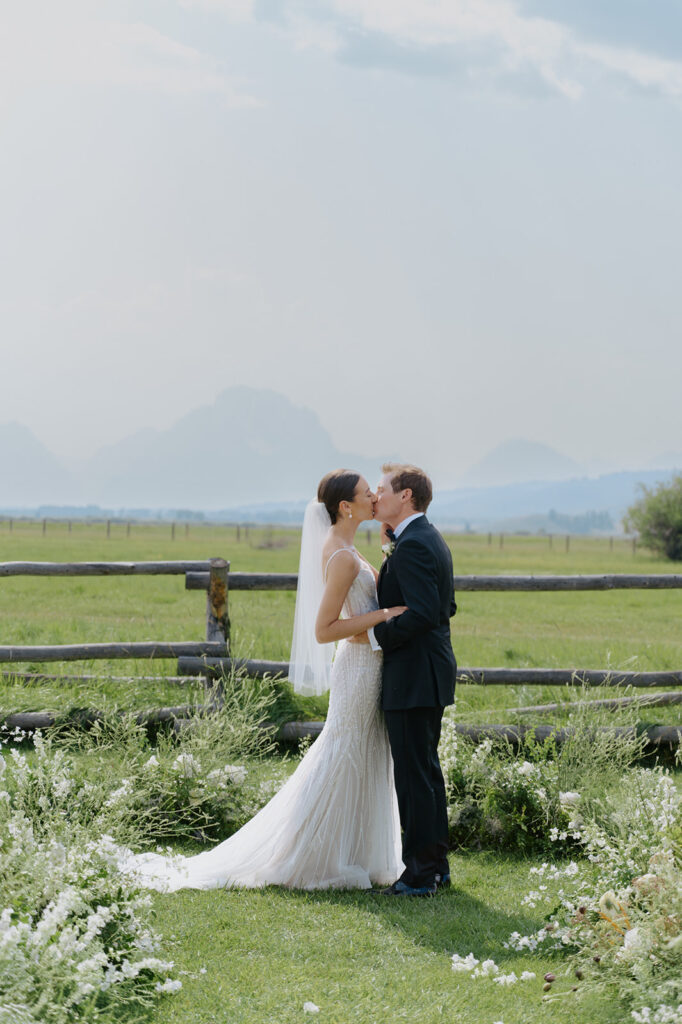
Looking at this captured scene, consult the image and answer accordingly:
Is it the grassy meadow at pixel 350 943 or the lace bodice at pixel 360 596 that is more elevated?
the lace bodice at pixel 360 596

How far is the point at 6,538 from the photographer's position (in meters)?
67.9

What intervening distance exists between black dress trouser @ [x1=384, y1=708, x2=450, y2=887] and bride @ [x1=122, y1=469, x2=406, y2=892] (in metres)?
0.18

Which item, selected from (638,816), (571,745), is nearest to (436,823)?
(638,816)

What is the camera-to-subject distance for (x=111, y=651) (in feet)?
27.9

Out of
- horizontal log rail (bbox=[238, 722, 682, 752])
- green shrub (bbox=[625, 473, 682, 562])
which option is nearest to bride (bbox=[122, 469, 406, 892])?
horizontal log rail (bbox=[238, 722, 682, 752])

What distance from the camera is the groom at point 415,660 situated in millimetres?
4906

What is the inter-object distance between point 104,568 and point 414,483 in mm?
4401

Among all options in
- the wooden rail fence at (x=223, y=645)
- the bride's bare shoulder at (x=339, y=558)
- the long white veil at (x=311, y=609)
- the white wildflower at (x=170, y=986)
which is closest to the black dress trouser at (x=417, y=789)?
the long white veil at (x=311, y=609)

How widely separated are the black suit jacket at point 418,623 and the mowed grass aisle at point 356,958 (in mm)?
1005

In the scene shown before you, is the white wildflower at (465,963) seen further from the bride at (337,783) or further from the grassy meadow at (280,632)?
the grassy meadow at (280,632)

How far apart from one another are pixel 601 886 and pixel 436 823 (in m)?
1.12

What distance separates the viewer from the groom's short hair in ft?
16.4

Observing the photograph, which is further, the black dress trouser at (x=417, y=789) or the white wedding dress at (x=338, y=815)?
the white wedding dress at (x=338, y=815)

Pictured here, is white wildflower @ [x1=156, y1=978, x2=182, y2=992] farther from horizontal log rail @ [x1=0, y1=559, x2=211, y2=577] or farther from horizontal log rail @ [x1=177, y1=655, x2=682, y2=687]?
horizontal log rail @ [x1=0, y1=559, x2=211, y2=577]
